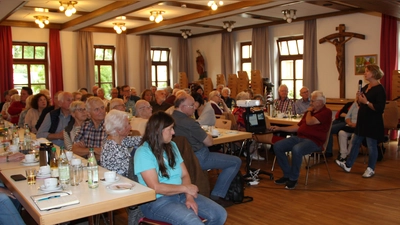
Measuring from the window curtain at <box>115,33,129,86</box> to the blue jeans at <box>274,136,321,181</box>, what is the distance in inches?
343

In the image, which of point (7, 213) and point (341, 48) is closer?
point (7, 213)

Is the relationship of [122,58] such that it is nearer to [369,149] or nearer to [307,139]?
[307,139]

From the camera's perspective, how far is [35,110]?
6.36 meters

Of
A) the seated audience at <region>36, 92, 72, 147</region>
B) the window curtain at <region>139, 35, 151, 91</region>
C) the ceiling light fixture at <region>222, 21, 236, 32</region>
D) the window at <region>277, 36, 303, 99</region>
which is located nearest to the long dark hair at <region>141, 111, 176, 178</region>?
the seated audience at <region>36, 92, 72, 147</region>

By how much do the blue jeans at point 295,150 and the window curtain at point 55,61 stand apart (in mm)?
8563

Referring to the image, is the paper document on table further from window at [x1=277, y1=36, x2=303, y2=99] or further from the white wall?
window at [x1=277, y1=36, x2=303, y2=99]

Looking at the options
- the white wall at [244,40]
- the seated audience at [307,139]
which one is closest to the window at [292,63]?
the white wall at [244,40]

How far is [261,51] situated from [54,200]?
33.5ft

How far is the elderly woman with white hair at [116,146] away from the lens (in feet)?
10.6

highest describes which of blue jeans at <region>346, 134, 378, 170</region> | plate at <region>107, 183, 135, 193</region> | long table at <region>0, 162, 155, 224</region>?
plate at <region>107, 183, 135, 193</region>

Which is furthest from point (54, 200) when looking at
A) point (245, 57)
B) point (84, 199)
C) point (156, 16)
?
point (245, 57)

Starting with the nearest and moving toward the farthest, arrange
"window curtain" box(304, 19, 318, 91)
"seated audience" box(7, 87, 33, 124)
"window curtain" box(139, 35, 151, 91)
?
"seated audience" box(7, 87, 33, 124)
"window curtain" box(304, 19, 318, 91)
"window curtain" box(139, 35, 151, 91)

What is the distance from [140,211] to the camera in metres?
3.00

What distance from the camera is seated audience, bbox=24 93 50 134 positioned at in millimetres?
6258
